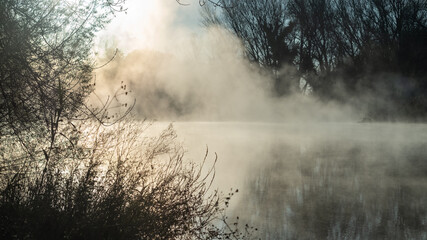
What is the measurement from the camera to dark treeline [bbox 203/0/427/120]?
20.9m

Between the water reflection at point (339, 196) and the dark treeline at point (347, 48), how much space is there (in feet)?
23.1

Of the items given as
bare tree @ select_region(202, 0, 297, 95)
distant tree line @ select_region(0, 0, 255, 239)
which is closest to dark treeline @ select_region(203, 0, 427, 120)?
bare tree @ select_region(202, 0, 297, 95)

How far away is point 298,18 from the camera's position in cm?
2583

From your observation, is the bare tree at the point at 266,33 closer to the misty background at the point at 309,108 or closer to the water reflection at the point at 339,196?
the misty background at the point at 309,108

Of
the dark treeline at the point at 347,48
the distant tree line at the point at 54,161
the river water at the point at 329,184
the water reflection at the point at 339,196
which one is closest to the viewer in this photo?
the distant tree line at the point at 54,161

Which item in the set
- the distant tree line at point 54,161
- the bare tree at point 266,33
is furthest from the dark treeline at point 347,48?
the distant tree line at point 54,161

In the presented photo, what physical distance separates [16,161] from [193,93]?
26.2m

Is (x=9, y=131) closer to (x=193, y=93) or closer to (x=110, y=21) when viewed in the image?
(x=110, y=21)

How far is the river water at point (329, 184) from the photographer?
674 cm

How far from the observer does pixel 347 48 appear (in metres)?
24.8

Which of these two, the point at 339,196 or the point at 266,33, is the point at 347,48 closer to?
the point at 266,33

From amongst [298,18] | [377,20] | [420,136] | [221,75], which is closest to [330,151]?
[420,136]

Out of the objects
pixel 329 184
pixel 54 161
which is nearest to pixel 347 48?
pixel 329 184

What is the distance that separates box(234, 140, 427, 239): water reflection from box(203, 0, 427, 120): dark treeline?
704 cm
